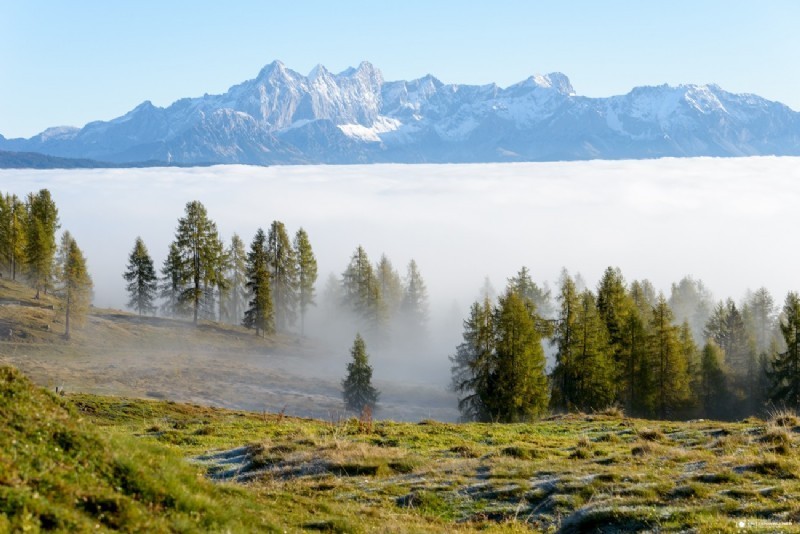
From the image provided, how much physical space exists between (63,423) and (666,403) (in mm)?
53296

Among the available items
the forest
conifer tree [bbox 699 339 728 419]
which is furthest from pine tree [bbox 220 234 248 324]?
conifer tree [bbox 699 339 728 419]

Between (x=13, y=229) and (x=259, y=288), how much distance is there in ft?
118

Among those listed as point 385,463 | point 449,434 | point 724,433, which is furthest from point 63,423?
point 724,433

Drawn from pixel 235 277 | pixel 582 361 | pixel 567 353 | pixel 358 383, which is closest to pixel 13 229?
pixel 235 277

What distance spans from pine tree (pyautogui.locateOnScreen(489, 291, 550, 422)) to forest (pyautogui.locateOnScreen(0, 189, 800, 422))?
0.08 meters

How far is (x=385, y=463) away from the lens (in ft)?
60.4

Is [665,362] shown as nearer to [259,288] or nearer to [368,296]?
[259,288]

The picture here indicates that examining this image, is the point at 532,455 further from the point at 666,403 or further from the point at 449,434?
the point at 666,403

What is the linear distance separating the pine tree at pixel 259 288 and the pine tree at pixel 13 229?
31.0 metres

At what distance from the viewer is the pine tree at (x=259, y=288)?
91.3 m

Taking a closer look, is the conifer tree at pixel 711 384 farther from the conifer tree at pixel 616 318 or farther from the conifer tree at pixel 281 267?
the conifer tree at pixel 281 267

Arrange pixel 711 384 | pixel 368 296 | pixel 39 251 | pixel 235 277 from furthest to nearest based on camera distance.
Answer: pixel 235 277
pixel 368 296
pixel 39 251
pixel 711 384

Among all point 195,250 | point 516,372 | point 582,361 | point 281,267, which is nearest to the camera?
point 516,372

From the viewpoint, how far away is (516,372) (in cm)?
4703
